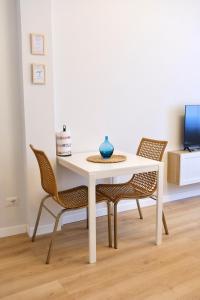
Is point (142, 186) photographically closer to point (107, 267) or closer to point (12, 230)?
point (107, 267)

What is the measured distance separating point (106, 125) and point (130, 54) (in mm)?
800

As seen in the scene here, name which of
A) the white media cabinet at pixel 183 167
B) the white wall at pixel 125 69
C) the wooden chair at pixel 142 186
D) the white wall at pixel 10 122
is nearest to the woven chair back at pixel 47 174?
the white wall at pixel 10 122

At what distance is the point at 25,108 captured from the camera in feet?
8.72

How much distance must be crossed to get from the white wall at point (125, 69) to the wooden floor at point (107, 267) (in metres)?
0.94

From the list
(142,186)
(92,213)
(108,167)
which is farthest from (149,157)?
(92,213)

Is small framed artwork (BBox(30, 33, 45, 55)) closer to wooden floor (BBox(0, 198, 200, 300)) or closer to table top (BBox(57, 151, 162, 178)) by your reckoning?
table top (BBox(57, 151, 162, 178))

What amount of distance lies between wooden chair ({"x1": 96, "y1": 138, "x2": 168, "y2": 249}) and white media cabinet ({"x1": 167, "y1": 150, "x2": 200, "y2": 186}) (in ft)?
2.27

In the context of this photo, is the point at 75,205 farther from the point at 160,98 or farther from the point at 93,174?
the point at 160,98

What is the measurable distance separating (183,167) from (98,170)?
5.10 ft

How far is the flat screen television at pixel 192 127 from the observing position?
3.57 metres

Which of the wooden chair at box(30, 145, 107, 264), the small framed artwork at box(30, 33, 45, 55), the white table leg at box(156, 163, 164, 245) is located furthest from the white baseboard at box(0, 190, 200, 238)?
the small framed artwork at box(30, 33, 45, 55)

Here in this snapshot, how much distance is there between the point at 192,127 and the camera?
362 cm

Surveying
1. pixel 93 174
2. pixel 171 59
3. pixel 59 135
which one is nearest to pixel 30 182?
pixel 59 135

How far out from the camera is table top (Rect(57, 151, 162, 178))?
7.61 feet
